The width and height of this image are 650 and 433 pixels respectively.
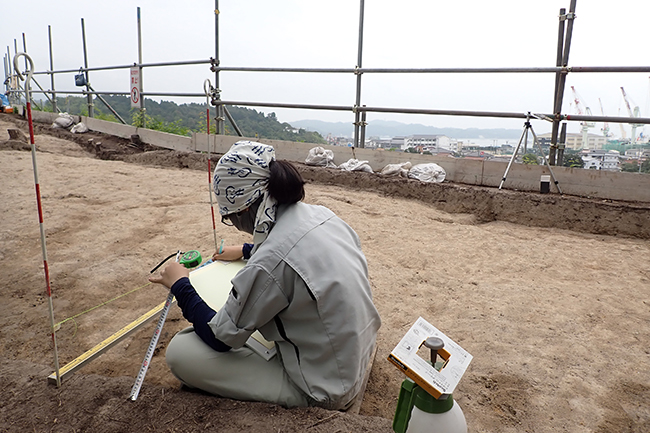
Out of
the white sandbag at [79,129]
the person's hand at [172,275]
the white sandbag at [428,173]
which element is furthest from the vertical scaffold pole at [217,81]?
the person's hand at [172,275]

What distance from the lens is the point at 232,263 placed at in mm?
2262

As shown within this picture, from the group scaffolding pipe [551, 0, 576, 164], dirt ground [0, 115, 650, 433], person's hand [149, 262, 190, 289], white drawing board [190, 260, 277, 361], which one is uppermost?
scaffolding pipe [551, 0, 576, 164]

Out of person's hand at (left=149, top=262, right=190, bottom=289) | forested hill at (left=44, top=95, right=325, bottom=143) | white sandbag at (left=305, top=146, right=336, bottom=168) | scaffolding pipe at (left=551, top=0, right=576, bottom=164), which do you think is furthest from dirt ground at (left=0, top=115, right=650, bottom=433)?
forested hill at (left=44, top=95, right=325, bottom=143)

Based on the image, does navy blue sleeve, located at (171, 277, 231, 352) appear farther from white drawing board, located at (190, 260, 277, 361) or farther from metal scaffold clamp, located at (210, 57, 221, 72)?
metal scaffold clamp, located at (210, 57, 221, 72)

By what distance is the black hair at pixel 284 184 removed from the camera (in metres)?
1.57

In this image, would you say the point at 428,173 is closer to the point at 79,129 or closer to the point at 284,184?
the point at 284,184

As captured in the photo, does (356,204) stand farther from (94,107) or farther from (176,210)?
(94,107)

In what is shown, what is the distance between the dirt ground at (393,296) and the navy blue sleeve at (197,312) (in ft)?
0.73

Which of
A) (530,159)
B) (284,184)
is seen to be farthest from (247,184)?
(530,159)

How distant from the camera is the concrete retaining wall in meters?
5.12

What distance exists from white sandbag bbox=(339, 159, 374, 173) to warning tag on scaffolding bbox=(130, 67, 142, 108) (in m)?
5.71

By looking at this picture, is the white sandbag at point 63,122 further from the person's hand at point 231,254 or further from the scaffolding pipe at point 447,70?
the person's hand at point 231,254

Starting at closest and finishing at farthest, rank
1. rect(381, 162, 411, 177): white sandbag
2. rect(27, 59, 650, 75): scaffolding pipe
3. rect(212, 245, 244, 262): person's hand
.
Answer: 1. rect(212, 245, 244, 262): person's hand
2. rect(27, 59, 650, 75): scaffolding pipe
3. rect(381, 162, 411, 177): white sandbag

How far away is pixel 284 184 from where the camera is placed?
1570 millimetres
